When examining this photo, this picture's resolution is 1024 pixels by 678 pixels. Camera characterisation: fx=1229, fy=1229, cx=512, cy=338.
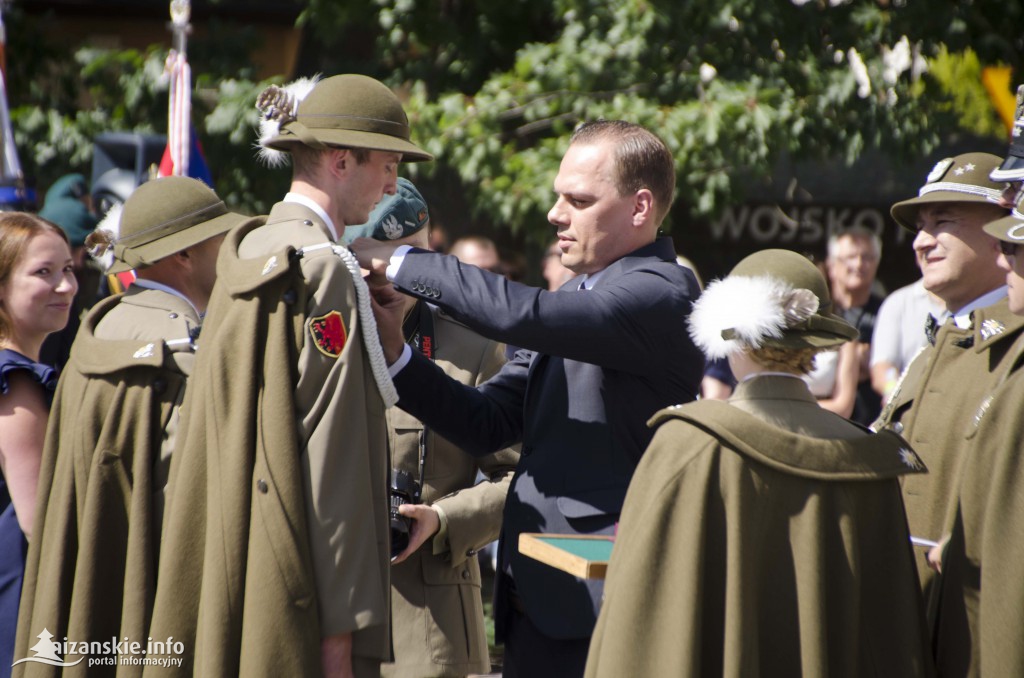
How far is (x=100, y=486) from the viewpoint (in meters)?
3.32

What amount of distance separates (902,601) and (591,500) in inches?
34.3

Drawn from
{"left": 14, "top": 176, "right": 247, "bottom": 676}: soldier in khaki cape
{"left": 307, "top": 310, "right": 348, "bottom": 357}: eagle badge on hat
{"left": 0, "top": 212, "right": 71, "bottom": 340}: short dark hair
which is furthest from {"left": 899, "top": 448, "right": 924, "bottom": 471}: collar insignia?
{"left": 0, "top": 212, "right": 71, "bottom": 340}: short dark hair

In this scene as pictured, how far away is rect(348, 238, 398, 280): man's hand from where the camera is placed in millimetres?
3309

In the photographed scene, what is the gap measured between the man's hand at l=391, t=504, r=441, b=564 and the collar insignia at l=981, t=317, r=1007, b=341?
168 cm

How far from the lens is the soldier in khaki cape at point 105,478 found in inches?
129

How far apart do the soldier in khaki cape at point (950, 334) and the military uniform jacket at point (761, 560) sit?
616 mm

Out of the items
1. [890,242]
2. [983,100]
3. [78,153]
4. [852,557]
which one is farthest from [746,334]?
[983,100]

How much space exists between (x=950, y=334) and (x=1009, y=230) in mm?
810

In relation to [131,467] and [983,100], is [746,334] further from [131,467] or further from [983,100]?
[983,100]

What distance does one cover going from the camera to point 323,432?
2.76 m

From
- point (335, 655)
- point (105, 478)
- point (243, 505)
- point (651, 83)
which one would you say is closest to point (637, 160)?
point (243, 505)

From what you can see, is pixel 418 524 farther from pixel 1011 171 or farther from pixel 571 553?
pixel 1011 171

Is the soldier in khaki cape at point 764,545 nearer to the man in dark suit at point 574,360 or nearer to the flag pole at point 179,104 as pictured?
the man in dark suit at point 574,360

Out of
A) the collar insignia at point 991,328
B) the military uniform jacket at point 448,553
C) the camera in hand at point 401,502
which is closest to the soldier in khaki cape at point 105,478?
the camera in hand at point 401,502
